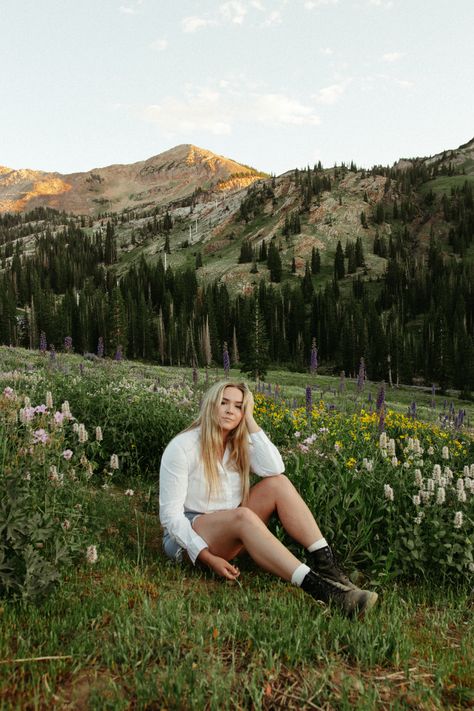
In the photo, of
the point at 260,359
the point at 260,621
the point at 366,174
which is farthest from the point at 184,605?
the point at 366,174

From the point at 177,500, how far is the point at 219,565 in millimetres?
617

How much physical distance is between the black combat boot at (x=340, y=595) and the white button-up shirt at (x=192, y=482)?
2.89 ft

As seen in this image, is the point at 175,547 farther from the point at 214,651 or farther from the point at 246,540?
the point at 214,651

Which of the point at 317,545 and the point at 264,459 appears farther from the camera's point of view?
the point at 264,459

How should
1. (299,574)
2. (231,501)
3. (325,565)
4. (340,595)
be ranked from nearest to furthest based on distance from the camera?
(340,595) < (299,574) < (325,565) < (231,501)

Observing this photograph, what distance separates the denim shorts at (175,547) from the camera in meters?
4.16

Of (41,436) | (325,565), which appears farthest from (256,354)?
(41,436)

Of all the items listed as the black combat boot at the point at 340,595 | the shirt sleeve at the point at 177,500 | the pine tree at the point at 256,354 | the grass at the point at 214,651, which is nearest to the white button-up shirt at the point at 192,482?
the shirt sleeve at the point at 177,500

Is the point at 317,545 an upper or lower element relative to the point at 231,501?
lower

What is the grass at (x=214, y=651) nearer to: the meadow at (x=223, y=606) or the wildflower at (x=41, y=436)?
the meadow at (x=223, y=606)

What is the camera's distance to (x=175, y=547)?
420 centimetres

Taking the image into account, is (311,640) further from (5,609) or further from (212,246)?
(212,246)

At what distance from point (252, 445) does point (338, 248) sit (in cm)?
11360

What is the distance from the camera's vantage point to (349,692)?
8.18 ft
